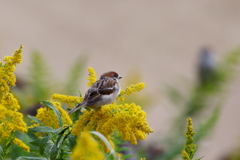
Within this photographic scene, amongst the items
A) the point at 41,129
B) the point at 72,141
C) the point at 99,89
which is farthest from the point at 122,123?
the point at 99,89

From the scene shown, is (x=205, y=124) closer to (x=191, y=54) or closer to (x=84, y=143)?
(x=84, y=143)

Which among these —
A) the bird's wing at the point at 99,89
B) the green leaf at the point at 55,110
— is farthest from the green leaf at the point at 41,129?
the bird's wing at the point at 99,89

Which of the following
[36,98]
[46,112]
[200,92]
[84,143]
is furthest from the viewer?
[200,92]

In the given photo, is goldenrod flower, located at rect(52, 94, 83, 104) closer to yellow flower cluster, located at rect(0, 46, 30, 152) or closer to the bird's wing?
the bird's wing

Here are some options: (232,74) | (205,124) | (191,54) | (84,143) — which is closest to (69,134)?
(84,143)

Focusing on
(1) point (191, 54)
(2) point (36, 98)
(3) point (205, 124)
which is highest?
(1) point (191, 54)
